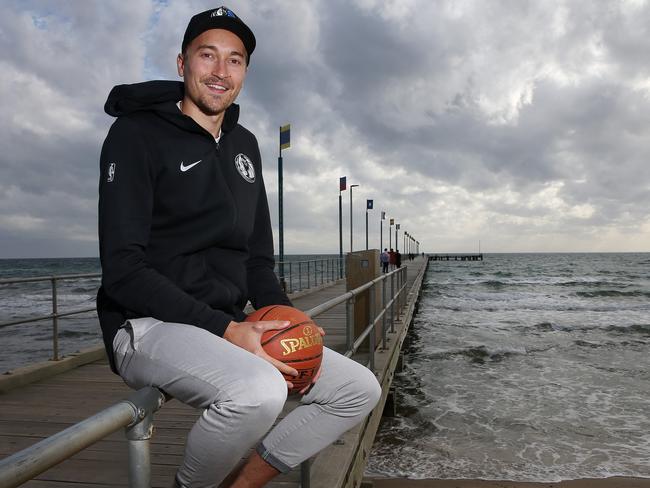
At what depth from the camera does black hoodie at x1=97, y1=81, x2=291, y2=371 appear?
1594 millimetres

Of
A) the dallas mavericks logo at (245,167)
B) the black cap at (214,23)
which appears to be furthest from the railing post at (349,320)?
the black cap at (214,23)

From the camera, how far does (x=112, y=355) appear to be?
5.74ft

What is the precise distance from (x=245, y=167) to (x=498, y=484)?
452 cm

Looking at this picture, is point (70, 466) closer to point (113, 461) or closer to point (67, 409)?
point (113, 461)

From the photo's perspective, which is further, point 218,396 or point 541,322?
point 541,322

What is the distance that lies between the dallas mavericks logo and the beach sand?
12.6 ft

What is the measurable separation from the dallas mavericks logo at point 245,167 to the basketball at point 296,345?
0.58 metres

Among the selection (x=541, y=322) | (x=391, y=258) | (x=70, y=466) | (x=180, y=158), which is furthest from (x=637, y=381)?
(x=391, y=258)

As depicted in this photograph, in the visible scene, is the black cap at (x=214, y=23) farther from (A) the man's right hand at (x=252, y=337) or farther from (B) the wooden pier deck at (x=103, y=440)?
(B) the wooden pier deck at (x=103, y=440)

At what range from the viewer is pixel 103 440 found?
3697mm

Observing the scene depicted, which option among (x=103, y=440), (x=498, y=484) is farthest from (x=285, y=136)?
(x=103, y=440)

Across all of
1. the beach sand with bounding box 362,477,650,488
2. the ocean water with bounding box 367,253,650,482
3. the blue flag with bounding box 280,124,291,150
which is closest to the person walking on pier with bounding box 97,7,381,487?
the beach sand with bounding box 362,477,650,488

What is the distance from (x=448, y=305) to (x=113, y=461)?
908 inches

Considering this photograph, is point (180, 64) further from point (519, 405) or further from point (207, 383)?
point (519, 405)
